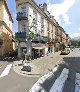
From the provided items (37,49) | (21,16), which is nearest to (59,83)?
(21,16)

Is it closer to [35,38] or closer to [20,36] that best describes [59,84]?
[20,36]

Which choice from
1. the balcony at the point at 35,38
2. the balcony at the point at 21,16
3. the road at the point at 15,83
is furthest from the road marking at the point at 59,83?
the balcony at the point at 21,16

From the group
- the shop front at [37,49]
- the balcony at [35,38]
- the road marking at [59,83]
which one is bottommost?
the road marking at [59,83]

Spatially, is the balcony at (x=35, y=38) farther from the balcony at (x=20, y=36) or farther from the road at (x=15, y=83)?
the road at (x=15, y=83)

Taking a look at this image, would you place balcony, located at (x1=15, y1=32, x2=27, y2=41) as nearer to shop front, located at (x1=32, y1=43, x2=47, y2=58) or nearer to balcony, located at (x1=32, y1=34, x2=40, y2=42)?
balcony, located at (x1=32, y1=34, x2=40, y2=42)

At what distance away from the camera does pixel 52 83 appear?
18141 mm

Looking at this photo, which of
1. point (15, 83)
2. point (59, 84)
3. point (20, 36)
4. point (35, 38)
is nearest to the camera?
point (15, 83)

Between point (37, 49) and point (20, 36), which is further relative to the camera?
point (37, 49)

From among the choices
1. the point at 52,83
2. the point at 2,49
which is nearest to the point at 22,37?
the point at 2,49

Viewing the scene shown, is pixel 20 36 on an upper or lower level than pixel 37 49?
upper

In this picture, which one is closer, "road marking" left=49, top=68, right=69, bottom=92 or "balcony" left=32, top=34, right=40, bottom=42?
"road marking" left=49, top=68, right=69, bottom=92

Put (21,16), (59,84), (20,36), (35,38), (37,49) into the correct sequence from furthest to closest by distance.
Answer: (37,49) → (35,38) → (21,16) → (20,36) → (59,84)

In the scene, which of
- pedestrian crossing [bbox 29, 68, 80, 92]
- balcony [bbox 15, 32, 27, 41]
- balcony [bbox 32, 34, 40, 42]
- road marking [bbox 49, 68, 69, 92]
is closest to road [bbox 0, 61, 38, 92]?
pedestrian crossing [bbox 29, 68, 80, 92]

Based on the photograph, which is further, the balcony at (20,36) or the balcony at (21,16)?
Result: the balcony at (21,16)
